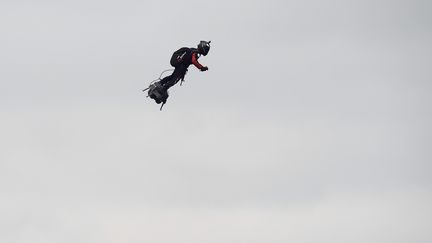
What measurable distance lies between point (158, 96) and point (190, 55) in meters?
3.00

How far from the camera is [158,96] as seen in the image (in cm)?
10481

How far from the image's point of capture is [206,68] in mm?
101062

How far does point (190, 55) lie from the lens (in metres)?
103

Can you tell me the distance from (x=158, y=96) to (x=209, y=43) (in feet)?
14.7

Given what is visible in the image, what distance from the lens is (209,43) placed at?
102 metres

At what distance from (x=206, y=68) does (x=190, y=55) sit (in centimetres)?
255

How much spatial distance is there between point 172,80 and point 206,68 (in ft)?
16.1

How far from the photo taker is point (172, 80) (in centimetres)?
10562

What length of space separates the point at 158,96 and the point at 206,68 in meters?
4.68

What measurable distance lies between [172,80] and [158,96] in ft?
4.45
